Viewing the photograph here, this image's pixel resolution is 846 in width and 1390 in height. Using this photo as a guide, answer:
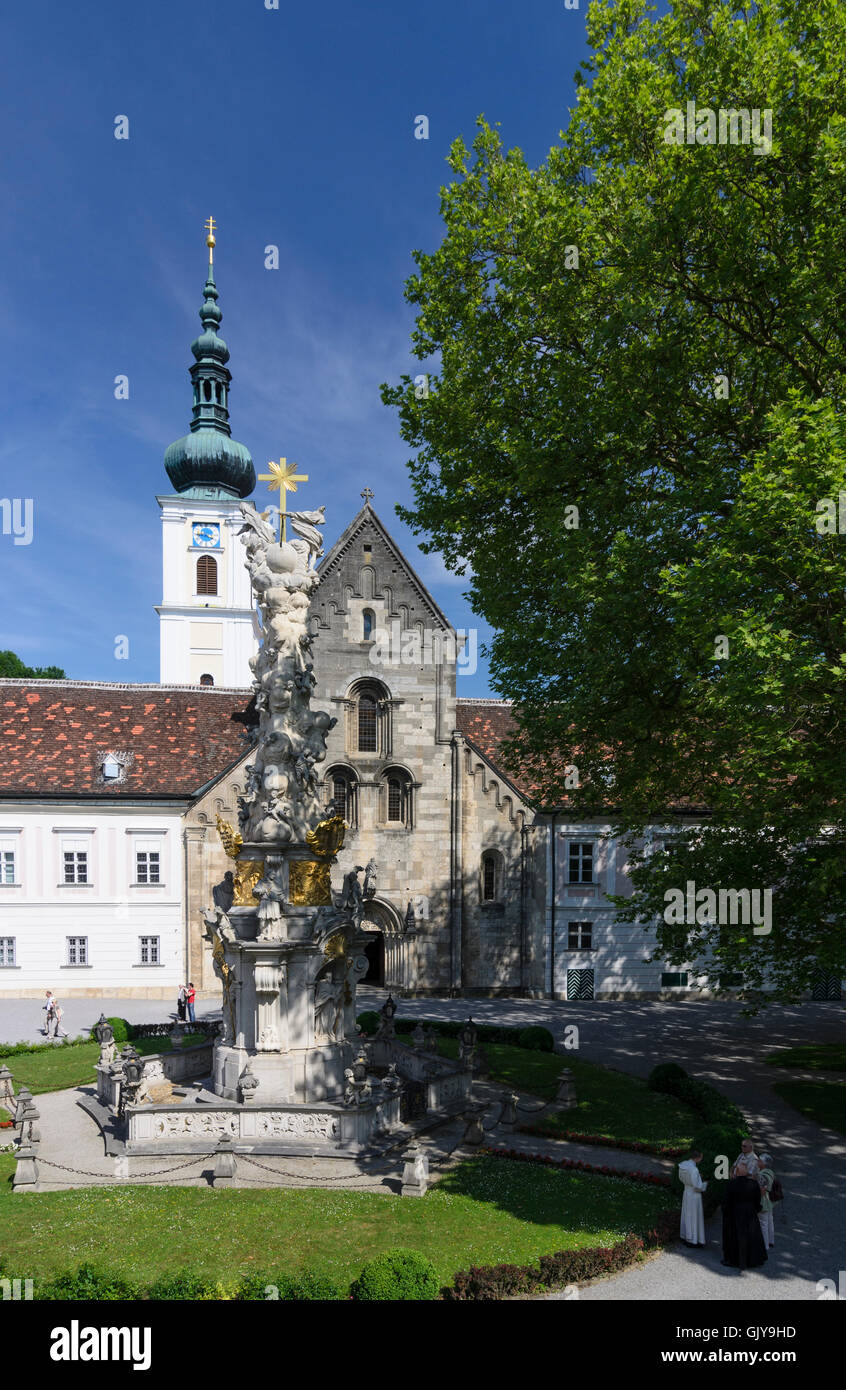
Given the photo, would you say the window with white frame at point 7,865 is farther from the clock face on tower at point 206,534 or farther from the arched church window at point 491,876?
the clock face on tower at point 206,534

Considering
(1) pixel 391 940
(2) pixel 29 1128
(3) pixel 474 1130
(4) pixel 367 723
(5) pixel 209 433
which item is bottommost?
(1) pixel 391 940

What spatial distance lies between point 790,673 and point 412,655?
78.9 feet

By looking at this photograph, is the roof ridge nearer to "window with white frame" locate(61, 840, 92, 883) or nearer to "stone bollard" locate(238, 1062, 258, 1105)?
"window with white frame" locate(61, 840, 92, 883)

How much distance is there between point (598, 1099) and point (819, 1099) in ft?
18.9

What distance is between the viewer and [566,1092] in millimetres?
20281

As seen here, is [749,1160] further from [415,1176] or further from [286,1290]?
[286,1290]

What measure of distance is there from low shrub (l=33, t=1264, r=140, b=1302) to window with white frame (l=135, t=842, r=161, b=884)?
26.9m

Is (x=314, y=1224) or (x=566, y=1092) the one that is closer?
(x=314, y=1224)

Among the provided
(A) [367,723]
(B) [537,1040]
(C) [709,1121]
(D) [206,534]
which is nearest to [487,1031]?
(B) [537,1040]

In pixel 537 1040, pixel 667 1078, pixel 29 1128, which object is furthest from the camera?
pixel 537 1040

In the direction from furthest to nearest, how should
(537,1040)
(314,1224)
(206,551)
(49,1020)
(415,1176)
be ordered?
(206,551) < (49,1020) < (537,1040) < (415,1176) < (314,1224)

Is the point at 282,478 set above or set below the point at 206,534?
below
